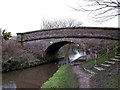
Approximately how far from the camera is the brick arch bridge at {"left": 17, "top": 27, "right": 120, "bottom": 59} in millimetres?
8727

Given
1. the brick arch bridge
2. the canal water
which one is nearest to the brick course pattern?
the brick arch bridge

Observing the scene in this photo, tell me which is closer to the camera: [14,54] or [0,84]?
[0,84]

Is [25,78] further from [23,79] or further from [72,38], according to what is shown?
[72,38]

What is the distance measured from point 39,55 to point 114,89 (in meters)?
9.26

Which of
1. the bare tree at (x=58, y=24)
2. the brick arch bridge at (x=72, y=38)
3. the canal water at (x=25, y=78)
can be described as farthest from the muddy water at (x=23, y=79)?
the bare tree at (x=58, y=24)

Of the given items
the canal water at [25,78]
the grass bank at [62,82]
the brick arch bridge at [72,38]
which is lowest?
the canal water at [25,78]

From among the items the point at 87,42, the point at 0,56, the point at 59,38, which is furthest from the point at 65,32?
the point at 0,56

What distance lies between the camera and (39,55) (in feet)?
37.0

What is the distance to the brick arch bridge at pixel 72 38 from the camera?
8.73 meters

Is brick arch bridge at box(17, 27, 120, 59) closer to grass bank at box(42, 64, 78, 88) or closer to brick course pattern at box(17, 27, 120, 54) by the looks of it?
brick course pattern at box(17, 27, 120, 54)

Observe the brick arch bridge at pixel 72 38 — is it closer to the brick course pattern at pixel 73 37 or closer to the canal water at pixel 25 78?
the brick course pattern at pixel 73 37

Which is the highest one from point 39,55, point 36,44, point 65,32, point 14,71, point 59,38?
point 65,32

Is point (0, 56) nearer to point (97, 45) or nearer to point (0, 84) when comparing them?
point (0, 84)

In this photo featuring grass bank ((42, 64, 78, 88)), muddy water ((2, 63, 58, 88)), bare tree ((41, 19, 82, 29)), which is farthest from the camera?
bare tree ((41, 19, 82, 29))
